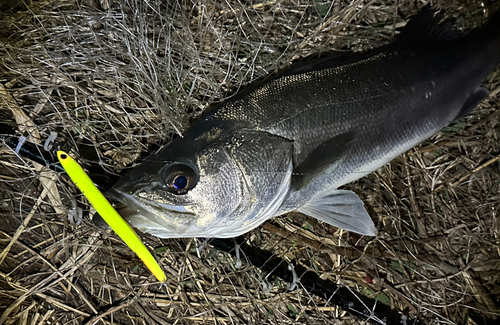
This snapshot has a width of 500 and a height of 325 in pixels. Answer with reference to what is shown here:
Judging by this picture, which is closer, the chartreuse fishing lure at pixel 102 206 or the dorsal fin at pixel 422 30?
the chartreuse fishing lure at pixel 102 206

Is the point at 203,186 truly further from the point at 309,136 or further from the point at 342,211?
the point at 342,211

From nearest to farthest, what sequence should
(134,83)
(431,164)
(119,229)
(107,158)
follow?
(119,229), (134,83), (107,158), (431,164)

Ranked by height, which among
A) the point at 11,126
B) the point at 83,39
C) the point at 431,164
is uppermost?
the point at 83,39

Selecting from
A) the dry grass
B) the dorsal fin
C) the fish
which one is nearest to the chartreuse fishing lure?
the fish

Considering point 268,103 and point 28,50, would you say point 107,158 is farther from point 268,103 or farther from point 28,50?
point 268,103

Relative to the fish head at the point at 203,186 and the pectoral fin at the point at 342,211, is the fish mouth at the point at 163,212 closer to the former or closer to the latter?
the fish head at the point at 203,186

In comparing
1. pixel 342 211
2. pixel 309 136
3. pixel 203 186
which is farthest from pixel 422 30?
pixel 203 186

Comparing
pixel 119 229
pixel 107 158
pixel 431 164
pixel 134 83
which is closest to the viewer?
pixel 119 229

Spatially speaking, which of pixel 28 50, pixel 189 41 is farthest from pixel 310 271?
pixel 28 50

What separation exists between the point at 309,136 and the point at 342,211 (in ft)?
2.14

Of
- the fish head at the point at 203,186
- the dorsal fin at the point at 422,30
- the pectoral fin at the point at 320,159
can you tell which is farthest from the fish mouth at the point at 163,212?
the dorsal fin at the point at 422,30

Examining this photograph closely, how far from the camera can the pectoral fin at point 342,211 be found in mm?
2111

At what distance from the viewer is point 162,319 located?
2.44m

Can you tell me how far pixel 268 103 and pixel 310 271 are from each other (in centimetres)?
146
